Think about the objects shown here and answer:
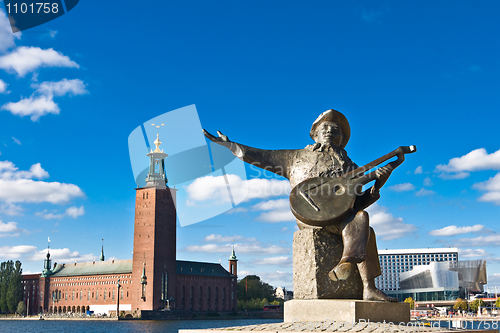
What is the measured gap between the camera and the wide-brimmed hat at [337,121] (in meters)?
6.48

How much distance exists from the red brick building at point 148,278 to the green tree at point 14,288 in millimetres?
6465

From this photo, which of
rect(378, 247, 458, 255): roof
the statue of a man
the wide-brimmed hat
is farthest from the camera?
rect(378, 247, 458, 255): roof

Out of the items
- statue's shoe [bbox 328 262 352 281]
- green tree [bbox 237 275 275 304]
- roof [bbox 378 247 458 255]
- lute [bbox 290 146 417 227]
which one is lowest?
green tree [bbox 237 275 275 304]

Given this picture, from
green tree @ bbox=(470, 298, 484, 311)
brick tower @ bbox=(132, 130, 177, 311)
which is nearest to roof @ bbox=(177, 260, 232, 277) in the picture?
brick tower @ bbox=(132, 130, 177, 311)

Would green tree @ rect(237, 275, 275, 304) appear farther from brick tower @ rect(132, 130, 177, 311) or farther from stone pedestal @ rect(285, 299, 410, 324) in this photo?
stone pedestal @ rect(285, 299, 410, 324)

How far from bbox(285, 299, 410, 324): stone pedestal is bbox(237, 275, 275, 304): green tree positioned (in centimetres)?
10678

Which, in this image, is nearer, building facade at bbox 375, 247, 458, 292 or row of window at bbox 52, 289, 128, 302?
row of window at bbox 52, 289, 128, 302

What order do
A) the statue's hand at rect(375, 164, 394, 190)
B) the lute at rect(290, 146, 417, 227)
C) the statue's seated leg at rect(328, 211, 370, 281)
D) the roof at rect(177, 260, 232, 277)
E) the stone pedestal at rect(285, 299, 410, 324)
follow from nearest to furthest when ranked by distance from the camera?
the stone pedestal at rect(285, 299, 410, 324), the statue's seated leg at rect(328, 211, 370, 281), the lute at rect(290, 146, 417, 227), the statue's hand at rect(375, 164, 394, 190), the roof at rect(177, 260, 232, 277)

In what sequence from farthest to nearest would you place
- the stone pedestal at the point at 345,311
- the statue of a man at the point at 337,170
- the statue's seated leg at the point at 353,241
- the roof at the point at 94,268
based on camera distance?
the roof at the point at 94,268, the statue of a man at the point at 337,170, the statue's seated leg at the point at 353,241, the stone pedestal at the point at 345,311

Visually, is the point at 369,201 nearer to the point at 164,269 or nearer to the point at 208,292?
the point at 164,269

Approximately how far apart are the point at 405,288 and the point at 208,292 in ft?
153

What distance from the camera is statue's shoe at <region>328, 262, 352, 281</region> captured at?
5.32m

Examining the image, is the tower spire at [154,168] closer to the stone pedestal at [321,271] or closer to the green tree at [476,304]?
the green tree at [476,304]

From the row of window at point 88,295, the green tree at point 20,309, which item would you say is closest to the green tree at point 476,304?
the row of window at point 88,295
